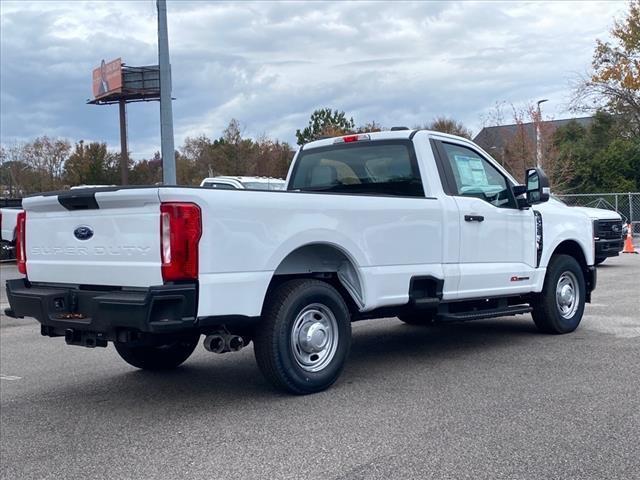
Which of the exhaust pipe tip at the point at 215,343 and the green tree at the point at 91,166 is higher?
the green tree at the point at 91,166

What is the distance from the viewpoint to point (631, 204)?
2870 cm

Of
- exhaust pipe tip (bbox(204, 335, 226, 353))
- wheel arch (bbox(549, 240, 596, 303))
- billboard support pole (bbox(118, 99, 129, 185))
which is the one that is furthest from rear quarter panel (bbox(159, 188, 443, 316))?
billboard support pole (bbox(118, 99, 129, 185))

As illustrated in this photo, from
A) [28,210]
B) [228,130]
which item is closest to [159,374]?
[28,210]

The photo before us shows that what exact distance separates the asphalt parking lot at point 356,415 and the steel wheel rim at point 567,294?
0.98 ft

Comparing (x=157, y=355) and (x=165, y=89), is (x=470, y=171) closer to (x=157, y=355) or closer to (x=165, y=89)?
(x=157, y=355)

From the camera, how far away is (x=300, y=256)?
6176 mm

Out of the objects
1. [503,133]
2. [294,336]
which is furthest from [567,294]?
[503,133]

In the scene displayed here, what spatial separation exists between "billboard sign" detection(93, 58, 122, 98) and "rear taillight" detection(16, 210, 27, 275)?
37033mm

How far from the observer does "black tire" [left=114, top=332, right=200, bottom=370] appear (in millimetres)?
7008

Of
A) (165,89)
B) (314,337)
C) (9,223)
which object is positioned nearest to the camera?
(314,337)

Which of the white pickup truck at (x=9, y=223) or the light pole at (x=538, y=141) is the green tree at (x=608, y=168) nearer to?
the light pole at (x=538, y=141)

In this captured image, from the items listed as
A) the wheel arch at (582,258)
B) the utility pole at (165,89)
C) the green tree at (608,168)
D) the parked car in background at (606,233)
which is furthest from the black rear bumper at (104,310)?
the green tree at (608,168)

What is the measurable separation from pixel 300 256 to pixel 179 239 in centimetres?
132

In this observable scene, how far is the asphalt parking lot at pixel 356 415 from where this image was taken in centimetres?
450
